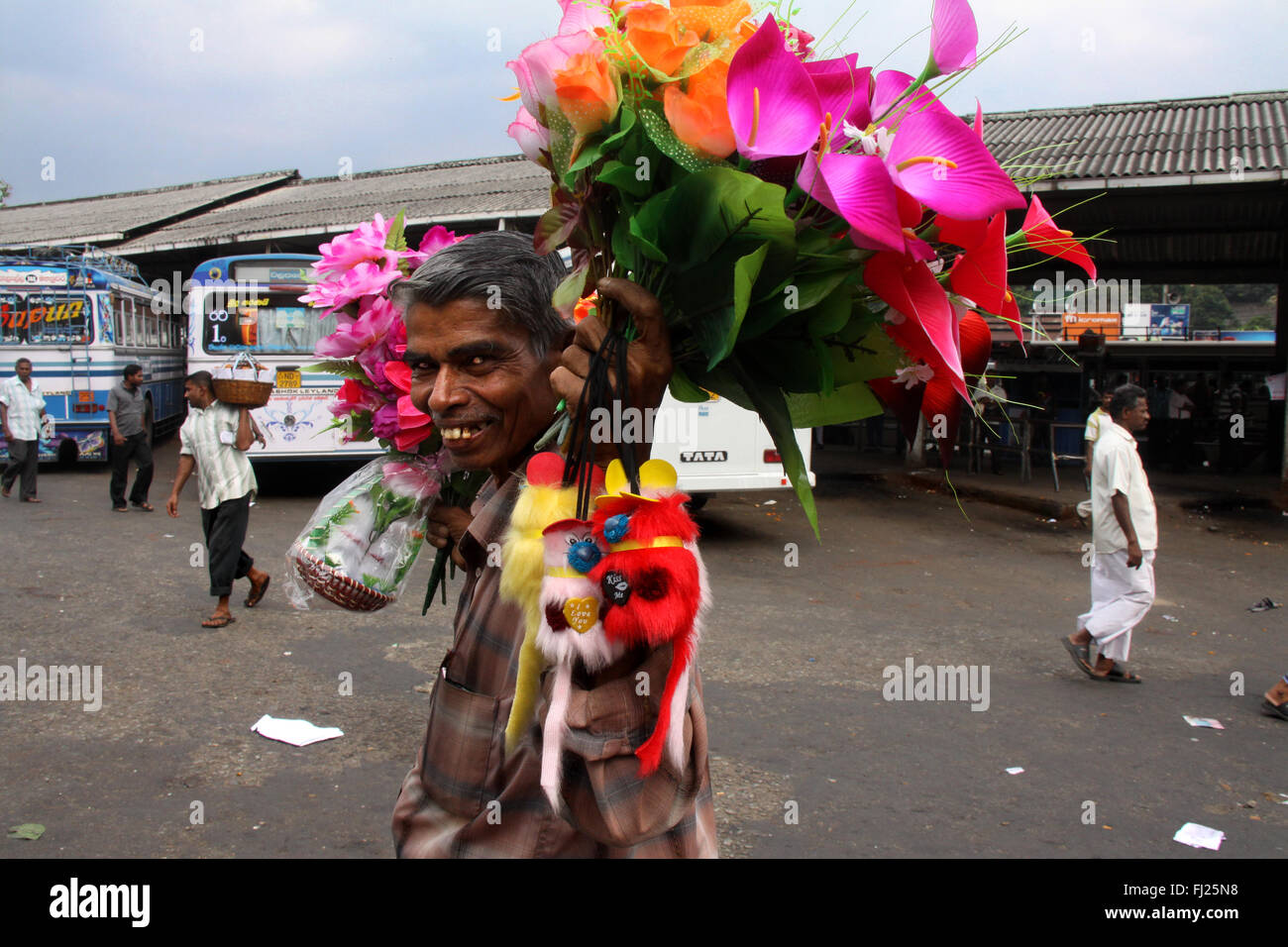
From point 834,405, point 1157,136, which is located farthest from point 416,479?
point 1157,136

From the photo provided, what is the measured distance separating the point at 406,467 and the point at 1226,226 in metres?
16.5

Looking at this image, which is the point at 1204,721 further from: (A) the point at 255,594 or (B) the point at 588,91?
(A) the point at 255,594

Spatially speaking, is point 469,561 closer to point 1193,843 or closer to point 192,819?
point 192,819

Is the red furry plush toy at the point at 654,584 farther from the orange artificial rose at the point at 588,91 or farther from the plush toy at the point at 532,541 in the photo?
the orange artificial rose at the point at 588,91

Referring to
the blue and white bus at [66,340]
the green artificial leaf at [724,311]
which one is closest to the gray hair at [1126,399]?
the green artificial leaf at [724,311]

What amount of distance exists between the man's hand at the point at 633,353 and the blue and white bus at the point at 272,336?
454 inches

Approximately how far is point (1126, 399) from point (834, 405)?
5.89 m

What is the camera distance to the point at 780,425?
1.36 meters

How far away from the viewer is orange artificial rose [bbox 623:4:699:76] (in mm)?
1260

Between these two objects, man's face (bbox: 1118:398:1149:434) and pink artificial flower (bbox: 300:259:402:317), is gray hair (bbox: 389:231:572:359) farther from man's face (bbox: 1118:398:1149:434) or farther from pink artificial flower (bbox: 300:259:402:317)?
man's face (bbox: 1118:398:1149:434)

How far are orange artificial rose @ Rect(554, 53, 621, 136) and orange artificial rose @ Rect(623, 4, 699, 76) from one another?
2.1 inches

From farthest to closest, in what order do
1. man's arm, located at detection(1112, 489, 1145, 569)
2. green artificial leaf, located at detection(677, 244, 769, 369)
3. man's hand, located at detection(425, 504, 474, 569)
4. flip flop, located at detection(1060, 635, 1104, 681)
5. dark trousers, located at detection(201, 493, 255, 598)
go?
dark trousers, located at detection(201, 493, 255, 598), flip flop, located at detection(1060, 635, 1104, 681), man's arm, located at detection(1112, 489, 1145, 569), man's hand, located at detection(425, 504, 474, 569), green artificial leaf, located at detection(677, 244, 769, 369)

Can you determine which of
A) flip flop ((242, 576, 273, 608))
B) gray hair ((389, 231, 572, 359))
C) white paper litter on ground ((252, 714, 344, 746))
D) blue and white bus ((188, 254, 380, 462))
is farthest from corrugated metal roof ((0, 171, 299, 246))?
gray hair ((389, 231, 572, 359))

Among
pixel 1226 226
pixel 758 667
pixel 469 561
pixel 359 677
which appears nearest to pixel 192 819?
pixel 359 677
